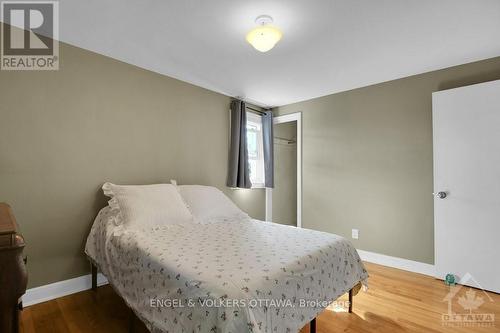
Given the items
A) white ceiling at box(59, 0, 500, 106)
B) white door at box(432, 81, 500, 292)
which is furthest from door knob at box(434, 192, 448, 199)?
white ceiling at box(59, 0, 500, 106)

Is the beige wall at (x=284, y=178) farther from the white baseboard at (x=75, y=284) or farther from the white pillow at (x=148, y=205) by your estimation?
the white pillow at (x=148, y=205)

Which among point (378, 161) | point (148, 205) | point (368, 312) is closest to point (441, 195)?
point (378, 161)

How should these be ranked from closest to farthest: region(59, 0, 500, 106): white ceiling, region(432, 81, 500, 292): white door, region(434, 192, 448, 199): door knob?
region(59, 0, 500, 106): white ceiling, region(432, 81, 500, 292): white door, region(434, 192, 448, 199): door knob

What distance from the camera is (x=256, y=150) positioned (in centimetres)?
416

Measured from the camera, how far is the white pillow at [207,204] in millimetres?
2408

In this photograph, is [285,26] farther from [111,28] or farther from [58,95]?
[58,95]

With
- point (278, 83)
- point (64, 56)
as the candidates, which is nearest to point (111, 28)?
point (64, 56)

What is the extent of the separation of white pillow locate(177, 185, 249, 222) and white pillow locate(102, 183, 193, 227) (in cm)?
14

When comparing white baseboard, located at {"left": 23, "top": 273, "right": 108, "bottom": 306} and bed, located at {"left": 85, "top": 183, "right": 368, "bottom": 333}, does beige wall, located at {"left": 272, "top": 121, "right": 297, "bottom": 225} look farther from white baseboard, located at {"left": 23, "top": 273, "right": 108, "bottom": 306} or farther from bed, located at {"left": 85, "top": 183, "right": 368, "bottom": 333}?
white baseboard, located at {"left": 23, "top": 273, "right": 108, "bottom": 306}

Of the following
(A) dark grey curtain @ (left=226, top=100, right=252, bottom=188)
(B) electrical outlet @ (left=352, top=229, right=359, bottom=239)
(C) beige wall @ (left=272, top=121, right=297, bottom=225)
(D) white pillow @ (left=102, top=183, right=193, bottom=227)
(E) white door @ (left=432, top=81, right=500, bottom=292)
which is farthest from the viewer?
(C) beige wall @ (left=272, top=121, right=297, bottom=225)

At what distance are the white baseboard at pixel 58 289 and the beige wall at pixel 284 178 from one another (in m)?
3.13

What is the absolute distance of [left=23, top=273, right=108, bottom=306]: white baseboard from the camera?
202 centimetres

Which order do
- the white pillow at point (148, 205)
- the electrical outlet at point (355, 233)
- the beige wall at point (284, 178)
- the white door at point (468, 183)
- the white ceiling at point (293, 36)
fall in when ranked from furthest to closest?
1. the beige wall at point (284, 178)
2. the electrical outlet at point (355, 233)
3. the white door at point (468, 183)
4. the white pillow at point (148, 205)
5. the white ceiling at point (293, 36)

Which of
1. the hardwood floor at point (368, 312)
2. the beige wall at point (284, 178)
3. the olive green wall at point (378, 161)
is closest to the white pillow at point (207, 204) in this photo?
the hardwood floor at point (368, 312)
